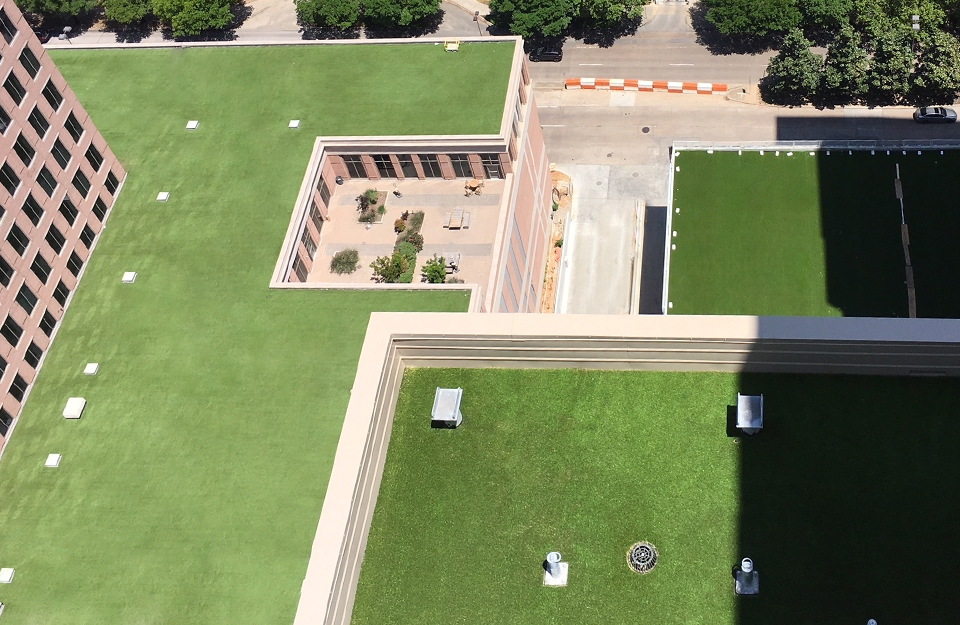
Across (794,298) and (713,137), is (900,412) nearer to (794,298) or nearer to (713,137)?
(794,298)

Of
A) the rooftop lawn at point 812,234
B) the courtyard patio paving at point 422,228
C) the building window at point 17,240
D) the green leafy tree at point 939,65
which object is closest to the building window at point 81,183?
the building window at point 17,240

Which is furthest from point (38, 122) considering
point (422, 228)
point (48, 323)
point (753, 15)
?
point (753, 15)

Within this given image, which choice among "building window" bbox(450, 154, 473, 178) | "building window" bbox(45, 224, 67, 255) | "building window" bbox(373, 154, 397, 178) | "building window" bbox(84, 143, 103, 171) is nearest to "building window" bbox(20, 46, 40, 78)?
"building window" bbox(84, 143, 103, 171)

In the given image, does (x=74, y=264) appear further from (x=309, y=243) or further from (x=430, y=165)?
(x=430, y=165)

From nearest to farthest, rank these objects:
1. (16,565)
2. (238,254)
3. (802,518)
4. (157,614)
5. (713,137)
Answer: (802,518) → (157,614) → (16,565) → (238,254) → (713,137)

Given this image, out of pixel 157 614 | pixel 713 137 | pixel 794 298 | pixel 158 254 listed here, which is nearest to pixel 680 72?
pixel 713 137
